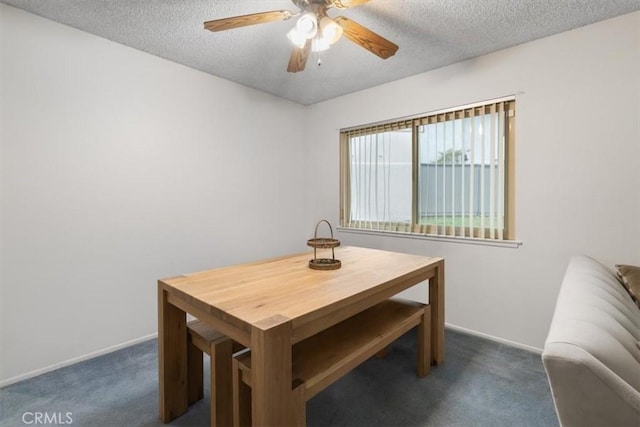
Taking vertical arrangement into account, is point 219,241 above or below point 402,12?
below

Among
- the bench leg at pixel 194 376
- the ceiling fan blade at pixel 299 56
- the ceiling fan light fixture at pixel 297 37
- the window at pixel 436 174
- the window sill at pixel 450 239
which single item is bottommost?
the bench leg at pixel 194 376

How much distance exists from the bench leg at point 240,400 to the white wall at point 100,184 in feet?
5.15

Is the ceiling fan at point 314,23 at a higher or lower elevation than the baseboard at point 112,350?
higher

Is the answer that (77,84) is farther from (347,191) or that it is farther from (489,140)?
(489,140)

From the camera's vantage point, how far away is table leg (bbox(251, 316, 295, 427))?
970 mm

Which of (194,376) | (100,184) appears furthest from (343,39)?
(194,376)

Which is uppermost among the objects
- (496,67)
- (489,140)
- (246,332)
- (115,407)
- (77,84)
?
(496,67)

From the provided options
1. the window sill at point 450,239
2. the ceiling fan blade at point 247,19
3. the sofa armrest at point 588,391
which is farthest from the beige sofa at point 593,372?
the ceiling fan blade at point 247,19

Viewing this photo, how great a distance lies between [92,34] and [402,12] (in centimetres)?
Answer: 211

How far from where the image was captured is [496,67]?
7.48 feet

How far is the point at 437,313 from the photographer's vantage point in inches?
78.4

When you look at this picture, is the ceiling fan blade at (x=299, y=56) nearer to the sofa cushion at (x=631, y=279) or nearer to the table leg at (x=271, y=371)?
the table leg at (x=271, y=371)

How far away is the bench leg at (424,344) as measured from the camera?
1852mm

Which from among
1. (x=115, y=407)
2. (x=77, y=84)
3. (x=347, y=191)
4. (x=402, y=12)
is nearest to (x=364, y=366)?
(x=115, y=407)
